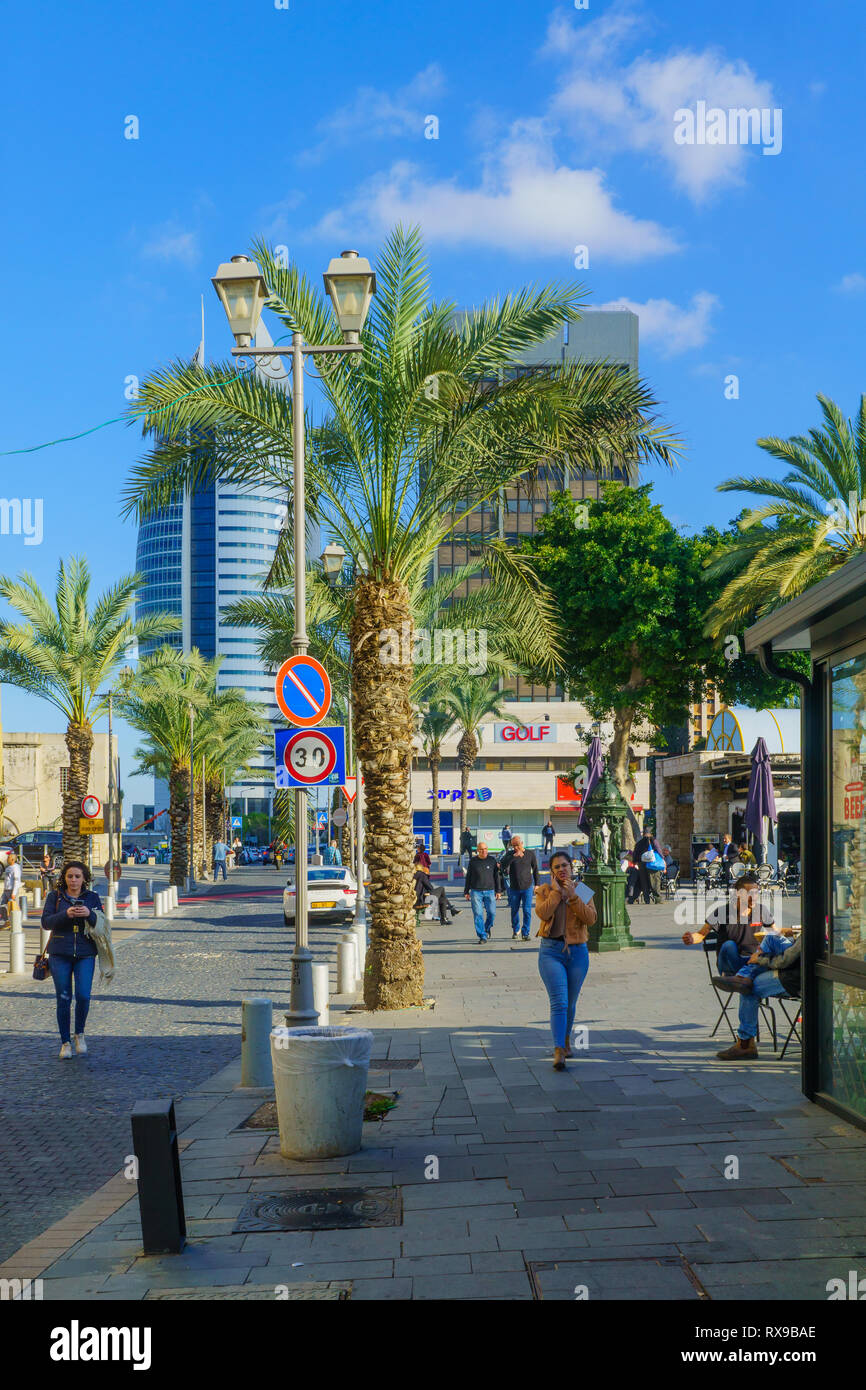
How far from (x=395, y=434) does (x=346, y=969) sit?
683 centimetres

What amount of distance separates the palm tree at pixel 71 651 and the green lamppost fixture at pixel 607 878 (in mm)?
13743

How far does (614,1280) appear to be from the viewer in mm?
4797

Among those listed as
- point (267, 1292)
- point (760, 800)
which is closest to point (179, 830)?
point (760, 800)

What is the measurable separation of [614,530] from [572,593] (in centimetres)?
223

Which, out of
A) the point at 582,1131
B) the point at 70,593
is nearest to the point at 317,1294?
the point at 582,1131

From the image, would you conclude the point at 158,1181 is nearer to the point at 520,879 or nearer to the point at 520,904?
the point at 520,879

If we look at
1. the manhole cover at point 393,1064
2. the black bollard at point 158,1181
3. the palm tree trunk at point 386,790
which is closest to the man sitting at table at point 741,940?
the manhole cover at point 393,1064

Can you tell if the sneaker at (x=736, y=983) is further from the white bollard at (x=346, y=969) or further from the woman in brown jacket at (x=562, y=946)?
the white bollard at (x=346, y=969)

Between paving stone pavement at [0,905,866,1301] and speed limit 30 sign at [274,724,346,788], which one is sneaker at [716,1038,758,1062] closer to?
paving stone pavement at [0,905,866,1301]

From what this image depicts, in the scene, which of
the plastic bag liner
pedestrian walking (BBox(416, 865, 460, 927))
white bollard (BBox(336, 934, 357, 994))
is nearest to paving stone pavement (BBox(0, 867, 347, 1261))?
white bollard (BBox(336, 934, 357, 994))

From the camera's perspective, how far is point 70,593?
3009cm

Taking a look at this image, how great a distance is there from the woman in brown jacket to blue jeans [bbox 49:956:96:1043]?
432 cm

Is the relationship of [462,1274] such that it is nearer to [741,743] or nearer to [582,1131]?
[582,1131]

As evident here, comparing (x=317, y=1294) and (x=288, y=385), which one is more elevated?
(x=288, y=385)
